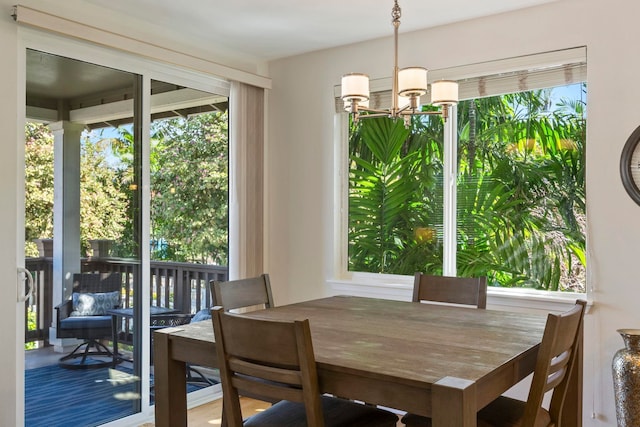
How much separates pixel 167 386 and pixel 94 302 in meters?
1.31

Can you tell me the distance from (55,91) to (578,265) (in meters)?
3.08

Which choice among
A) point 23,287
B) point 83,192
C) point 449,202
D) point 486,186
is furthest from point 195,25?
point 486,186

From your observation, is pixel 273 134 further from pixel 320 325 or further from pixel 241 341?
pixel 241 341

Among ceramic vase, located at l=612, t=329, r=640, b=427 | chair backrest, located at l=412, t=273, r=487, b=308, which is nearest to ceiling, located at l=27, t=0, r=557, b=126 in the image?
chair backrest, located at l=412, t=273, r=487, b=308

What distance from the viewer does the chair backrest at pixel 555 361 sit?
1.75 meters

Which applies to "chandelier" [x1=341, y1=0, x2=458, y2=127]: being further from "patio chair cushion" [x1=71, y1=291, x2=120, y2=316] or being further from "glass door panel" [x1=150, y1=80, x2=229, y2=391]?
"patio chair cushion" [x1=71, y1=291, x2=120, y2=316]

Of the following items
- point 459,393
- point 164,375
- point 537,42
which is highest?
point 537,42

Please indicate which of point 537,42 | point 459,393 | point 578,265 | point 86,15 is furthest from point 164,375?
point 537,42

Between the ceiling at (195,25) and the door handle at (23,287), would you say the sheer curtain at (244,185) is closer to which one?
the ceiling at (195,25)

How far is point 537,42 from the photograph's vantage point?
318 cm

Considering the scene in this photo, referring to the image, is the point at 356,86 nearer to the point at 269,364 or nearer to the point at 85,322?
the point at 269,364

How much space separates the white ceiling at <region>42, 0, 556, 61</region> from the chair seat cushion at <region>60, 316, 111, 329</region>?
66.7 inches

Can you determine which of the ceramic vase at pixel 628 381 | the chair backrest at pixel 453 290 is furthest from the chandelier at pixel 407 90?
the ceramic vase at pixel 628 381

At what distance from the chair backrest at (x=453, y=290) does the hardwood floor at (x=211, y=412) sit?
3.10 ft
